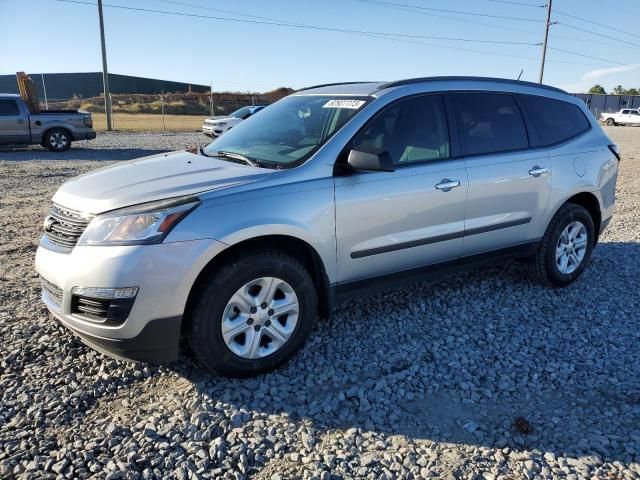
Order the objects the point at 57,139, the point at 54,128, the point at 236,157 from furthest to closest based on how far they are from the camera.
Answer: the point at 57,139
the point at 54,128
the point at 236,157

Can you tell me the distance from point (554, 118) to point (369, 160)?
2.52 meters

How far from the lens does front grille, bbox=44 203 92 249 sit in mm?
3195

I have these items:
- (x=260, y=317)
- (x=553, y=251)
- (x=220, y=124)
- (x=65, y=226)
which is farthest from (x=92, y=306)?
(x=220, y=124)

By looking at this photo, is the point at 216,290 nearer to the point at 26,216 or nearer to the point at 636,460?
the point at 636,460

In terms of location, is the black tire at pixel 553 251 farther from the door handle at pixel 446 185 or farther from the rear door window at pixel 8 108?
Result: the rear door window at pixel 8 108

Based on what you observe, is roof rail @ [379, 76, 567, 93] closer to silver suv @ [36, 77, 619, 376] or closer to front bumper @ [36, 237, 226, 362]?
silver suv @ [36, 77, 619, 376]

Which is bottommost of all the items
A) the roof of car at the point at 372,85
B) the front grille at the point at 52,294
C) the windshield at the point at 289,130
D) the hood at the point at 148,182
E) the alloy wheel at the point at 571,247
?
the alloy wheel at the point at 571,247

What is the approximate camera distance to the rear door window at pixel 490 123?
4.35 m

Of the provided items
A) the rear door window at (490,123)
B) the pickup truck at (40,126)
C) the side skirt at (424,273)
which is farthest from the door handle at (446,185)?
the pickup truck at (40,126)

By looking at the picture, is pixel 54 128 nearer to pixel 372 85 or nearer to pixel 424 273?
pixel 372 85

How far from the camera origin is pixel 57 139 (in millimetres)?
16406

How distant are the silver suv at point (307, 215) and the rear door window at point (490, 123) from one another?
13 millimetres

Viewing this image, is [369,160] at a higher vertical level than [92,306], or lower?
higher

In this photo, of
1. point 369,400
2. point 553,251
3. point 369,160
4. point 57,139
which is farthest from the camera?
point 57,139
